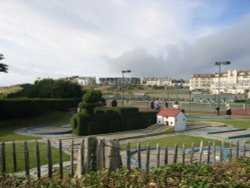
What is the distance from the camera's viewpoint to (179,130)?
29.9 metres

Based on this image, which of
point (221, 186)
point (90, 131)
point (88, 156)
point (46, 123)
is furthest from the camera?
point (46, 123)

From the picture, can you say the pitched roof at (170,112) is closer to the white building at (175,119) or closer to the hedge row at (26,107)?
the white building at (175,119)

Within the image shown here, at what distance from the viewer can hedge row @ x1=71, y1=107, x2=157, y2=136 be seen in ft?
89.0

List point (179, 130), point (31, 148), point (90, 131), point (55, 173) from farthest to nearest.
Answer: point (179, 130)
point (90, 131)
point (31, 148)
point (55, 173)

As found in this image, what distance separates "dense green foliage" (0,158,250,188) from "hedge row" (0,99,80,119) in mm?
27659

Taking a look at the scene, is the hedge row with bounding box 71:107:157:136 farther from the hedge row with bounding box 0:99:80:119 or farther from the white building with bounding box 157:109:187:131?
the hedge row with bounding box 0:99:80:119

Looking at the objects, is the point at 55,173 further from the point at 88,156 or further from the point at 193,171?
the point at 193,171

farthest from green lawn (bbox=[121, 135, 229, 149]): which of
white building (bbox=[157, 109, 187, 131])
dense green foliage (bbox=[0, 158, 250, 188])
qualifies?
dense green foliage (bbox=[0, 158, 250, 188])

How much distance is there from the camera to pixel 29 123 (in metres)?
35.3

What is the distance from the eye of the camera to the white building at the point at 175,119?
97.9ft

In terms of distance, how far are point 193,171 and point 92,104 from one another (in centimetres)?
1837

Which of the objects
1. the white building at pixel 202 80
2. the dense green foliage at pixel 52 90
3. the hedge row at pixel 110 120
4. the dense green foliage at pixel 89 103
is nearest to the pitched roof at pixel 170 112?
the hedge row at pixel 110 120

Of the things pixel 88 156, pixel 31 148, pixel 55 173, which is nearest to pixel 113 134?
pixel 31 148

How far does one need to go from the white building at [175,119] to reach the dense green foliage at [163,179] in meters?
19.7
